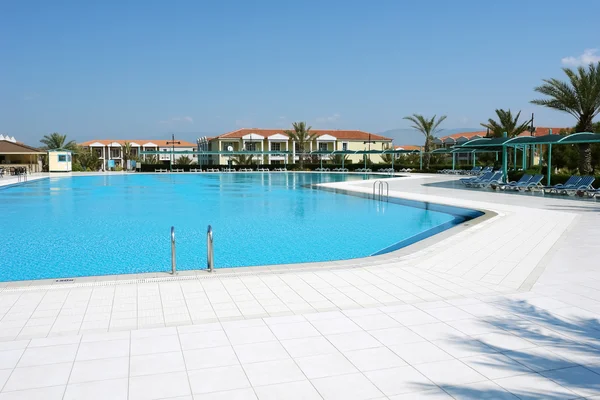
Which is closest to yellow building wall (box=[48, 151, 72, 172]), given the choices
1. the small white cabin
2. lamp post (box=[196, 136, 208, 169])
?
the small white cabin

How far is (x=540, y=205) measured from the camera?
14156 mm

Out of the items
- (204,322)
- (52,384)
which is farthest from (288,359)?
(52,384)

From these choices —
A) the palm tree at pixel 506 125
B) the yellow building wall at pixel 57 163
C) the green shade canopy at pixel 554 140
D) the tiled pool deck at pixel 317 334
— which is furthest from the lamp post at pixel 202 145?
the tiled pool deck at pixel 317 334

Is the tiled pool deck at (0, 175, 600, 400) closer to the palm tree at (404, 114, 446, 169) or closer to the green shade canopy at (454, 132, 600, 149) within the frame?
the green shade canopy at (454, 132, 600, 149)

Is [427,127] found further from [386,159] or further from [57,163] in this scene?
[57,163]

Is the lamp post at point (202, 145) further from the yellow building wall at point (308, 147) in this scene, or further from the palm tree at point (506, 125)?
the palm tree at point (506, 125)

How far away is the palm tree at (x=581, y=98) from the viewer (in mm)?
21469

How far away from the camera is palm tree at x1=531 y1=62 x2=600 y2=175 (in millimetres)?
21469

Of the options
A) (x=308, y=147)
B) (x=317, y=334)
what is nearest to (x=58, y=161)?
(x=308, y=147)

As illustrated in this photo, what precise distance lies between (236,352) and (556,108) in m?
23.7

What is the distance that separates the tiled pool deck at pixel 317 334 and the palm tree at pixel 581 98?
1728cm

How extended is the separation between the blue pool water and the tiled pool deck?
276 cm

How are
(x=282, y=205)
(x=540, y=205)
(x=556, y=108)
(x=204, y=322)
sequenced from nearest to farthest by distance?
(x=204, y=322) < (x=540, y=205) < (x=282, y=205) < (x=556, y=108)

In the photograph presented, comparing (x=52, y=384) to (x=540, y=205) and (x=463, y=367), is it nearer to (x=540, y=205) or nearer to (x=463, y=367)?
(x=463, y=367)
